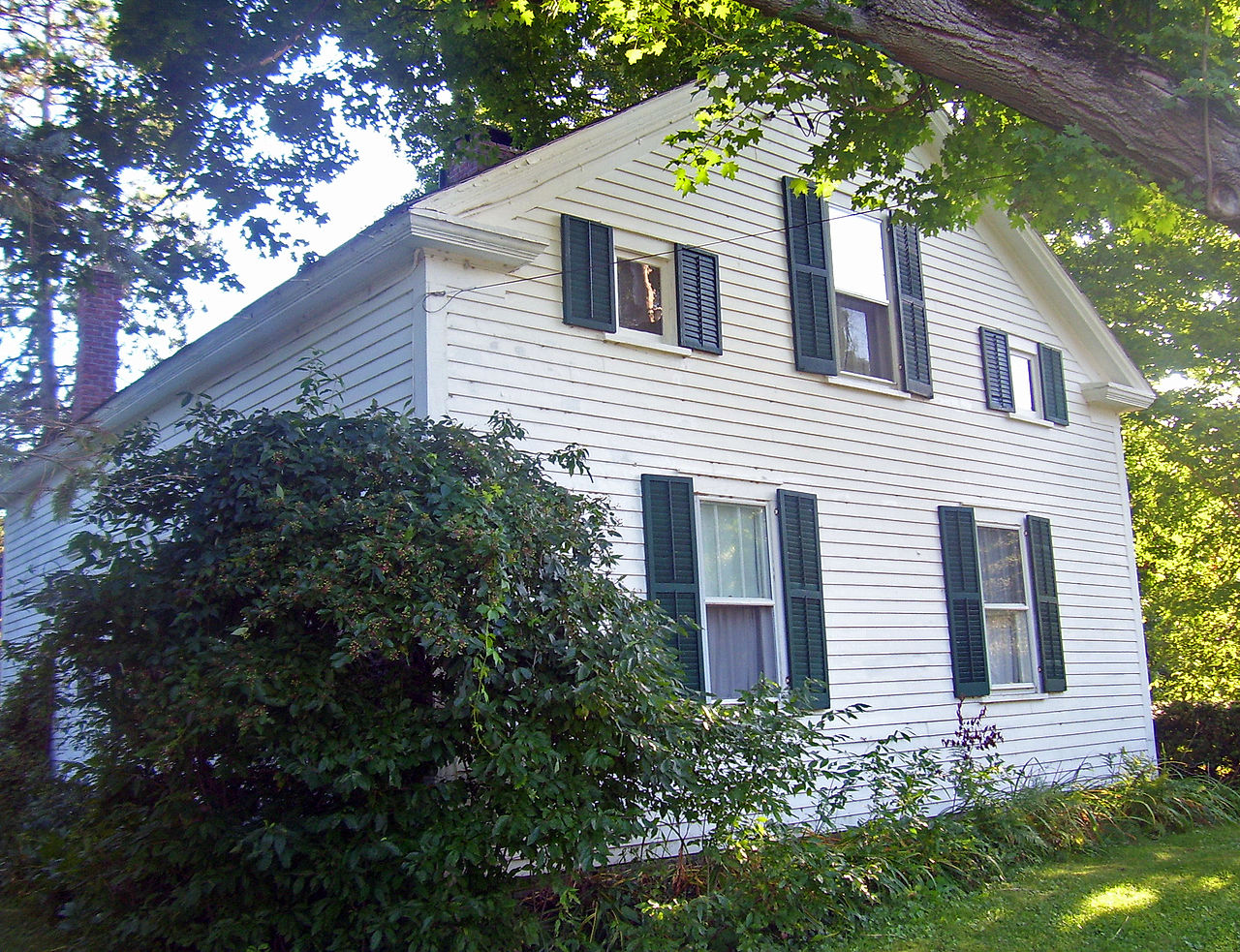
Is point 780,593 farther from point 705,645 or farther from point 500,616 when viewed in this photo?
point 500,616

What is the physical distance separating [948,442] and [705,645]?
4.24 meters

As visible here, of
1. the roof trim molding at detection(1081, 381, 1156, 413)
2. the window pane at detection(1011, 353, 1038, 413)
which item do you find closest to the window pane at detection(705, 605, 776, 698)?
the window pane at detection(1011, 353, 1038, 413)

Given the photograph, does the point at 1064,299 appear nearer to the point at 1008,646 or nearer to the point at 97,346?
the point at 1008,646

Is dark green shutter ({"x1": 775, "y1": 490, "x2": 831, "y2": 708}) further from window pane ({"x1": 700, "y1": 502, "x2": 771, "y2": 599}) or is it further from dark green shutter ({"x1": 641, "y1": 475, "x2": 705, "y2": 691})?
dark green shutter ({"x1": 641, "y1": 475, "x2": 705, "y2": 691})

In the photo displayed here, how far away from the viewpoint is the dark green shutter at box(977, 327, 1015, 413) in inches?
486

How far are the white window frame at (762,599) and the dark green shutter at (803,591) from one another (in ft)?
0.18

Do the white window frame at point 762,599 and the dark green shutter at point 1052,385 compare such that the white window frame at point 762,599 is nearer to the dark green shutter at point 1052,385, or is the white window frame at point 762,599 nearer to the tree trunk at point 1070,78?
the tree trunk at point 1070,78

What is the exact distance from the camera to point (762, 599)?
31.0 feet

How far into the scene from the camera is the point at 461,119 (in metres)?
13.9

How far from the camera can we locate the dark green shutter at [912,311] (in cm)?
1135

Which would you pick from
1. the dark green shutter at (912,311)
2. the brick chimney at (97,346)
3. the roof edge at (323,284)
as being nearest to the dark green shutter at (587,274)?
the roof edge at (323,284)

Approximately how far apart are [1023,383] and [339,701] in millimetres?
9895

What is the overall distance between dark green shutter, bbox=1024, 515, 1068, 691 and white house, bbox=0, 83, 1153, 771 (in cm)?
3

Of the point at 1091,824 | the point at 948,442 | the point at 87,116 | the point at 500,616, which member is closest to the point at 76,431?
the point at 500,616
